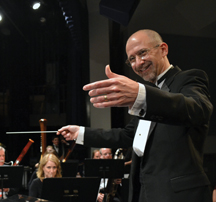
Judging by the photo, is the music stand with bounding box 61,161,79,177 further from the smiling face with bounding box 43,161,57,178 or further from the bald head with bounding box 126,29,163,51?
the bald head with bounding box 126,29,163,51

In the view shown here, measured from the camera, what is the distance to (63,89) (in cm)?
760

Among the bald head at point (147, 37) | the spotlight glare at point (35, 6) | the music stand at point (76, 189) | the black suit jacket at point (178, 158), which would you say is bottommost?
the music stand at point (76, 189)

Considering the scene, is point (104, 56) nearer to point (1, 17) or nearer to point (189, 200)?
point (1, 17)

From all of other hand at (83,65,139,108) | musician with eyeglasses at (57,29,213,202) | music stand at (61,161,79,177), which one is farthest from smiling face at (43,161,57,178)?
other hand at (83,65,139,108)

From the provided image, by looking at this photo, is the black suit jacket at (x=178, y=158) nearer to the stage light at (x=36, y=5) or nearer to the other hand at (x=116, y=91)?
the other hand at (x=116, y=91)

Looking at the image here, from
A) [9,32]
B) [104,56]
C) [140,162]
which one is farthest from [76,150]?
[140,162]

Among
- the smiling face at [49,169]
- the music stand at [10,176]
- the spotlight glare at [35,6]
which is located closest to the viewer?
the music stand at [10,176]

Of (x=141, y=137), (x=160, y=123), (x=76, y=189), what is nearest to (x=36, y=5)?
(x=76, y=189)

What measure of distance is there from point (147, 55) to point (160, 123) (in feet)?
1.32

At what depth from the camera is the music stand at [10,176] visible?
392 cm

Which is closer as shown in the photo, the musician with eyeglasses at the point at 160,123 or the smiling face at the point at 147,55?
the musician with eyeglasses at the point at 160,123

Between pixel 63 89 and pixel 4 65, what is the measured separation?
1634mm

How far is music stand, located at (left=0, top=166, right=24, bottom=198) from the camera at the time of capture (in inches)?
154

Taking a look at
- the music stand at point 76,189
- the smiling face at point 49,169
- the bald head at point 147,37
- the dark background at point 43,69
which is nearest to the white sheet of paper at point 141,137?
the bald head at point 147,37
